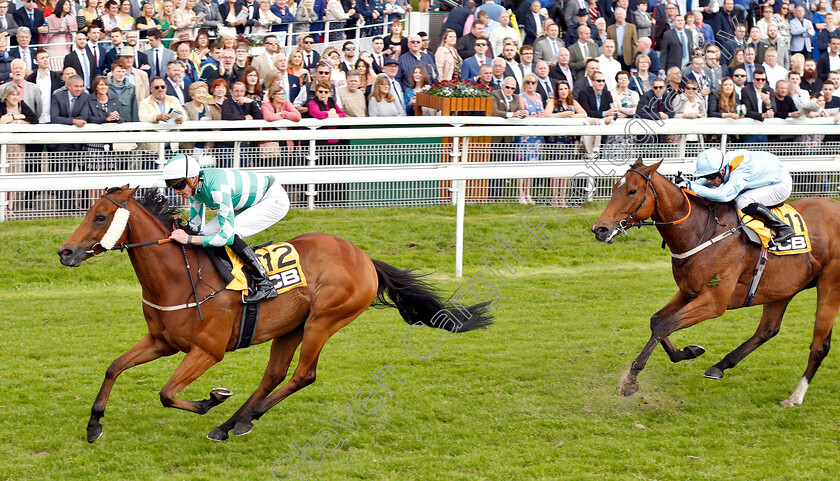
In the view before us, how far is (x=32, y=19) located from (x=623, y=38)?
23.3 feet

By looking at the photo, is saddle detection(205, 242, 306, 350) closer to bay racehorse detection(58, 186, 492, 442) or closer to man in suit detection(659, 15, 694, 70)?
bay racehorse detection(58, 186, 492, 442)

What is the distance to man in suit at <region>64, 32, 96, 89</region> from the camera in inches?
386

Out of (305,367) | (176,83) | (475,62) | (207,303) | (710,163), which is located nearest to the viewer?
(207,303)

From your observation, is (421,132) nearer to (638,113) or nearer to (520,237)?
(520,237)

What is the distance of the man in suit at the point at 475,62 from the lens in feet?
36.9

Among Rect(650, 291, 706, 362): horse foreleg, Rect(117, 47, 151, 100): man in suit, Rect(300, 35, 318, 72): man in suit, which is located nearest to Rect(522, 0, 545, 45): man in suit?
Rect(300, 35, 318, 72): man in suit

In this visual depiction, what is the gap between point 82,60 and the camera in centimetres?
988

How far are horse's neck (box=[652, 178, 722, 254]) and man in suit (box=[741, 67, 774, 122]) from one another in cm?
553

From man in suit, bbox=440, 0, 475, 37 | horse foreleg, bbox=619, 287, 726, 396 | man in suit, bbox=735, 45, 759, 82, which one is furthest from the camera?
man in suit, bbox=440, 0, 475, 37

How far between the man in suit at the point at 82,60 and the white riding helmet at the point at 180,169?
A: 507 cm

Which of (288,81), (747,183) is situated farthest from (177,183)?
(288,81)

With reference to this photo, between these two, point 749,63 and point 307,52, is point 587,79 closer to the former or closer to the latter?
point 749,63

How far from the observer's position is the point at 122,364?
16.8 feet

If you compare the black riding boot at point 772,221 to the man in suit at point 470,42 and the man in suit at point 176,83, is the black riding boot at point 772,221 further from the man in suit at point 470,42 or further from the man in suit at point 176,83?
the man in suit at point 470,42
